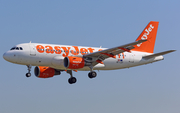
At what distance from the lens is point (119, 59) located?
50312mm

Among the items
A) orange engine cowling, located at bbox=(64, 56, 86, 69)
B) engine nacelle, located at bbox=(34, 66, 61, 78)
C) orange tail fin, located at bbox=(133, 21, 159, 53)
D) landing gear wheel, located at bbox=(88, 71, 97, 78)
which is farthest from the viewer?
orange tail fin, located at bbox=(133, 21, 159, 53)

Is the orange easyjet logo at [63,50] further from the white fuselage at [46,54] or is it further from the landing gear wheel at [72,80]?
the landing gear wheel at [72,80]

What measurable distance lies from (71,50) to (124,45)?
7964 millimetres

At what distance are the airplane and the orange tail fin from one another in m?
0.16

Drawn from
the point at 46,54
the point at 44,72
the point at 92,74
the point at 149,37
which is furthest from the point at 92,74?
the point at 149,37

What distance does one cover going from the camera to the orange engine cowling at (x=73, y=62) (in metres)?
45.3

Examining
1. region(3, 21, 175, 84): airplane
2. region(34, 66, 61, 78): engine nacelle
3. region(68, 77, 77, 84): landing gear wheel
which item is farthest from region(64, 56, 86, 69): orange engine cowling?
region(34, 66, 61, 78): engine nacelle

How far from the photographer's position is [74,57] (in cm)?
4609

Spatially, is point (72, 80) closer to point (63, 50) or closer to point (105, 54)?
point (63, 50)

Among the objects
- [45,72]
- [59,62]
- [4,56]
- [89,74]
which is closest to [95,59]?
[89,74]

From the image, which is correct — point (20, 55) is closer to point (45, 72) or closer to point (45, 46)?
point (45, 46)

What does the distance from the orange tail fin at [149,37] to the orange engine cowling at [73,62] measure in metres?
11.1

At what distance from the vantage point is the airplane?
44.8 meters

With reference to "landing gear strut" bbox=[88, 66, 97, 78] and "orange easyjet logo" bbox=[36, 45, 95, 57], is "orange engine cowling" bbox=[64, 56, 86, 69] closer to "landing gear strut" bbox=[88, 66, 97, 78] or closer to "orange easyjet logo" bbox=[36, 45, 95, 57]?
"orange easyjet logo" bbox=[36, 45, 95, 57]
